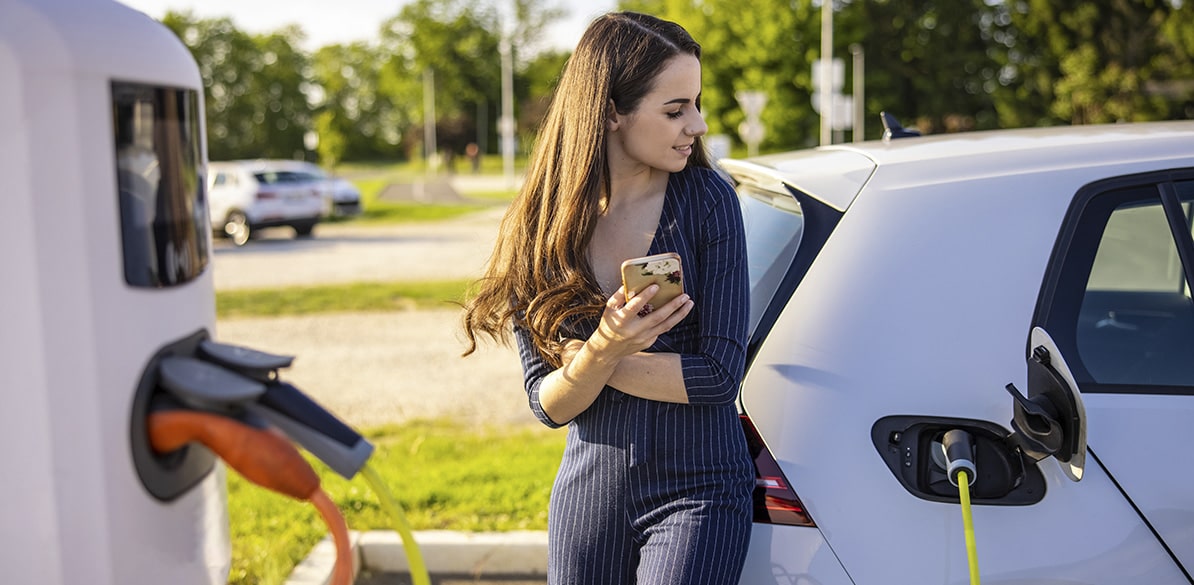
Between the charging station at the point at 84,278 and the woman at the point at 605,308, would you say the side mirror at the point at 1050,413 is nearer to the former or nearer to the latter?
the woman at the point at 605,308

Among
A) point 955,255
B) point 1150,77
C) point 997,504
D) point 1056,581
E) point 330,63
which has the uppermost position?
point 330,63

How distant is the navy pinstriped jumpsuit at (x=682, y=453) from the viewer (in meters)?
1.82

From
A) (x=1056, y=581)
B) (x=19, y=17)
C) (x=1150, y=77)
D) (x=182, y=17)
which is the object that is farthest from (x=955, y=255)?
(x=182, y=17)

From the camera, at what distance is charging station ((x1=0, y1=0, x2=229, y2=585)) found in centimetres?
124

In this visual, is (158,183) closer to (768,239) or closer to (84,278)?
(84,278)

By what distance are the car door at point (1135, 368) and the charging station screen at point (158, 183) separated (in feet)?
4.87

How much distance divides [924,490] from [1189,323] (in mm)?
819

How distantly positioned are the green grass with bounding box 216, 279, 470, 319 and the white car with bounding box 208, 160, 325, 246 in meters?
8.28

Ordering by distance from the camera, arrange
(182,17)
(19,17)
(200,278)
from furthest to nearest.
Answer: (182,17) < (200,278) < (19,17)

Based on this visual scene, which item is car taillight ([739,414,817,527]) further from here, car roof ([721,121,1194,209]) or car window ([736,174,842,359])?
car roof ([721,121,1194,209])

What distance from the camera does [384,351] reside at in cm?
859

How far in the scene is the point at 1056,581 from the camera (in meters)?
1.91

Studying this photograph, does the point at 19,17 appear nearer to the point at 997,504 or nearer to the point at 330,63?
the point at 997,504

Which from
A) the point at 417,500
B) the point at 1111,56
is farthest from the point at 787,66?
the point at 417,500
